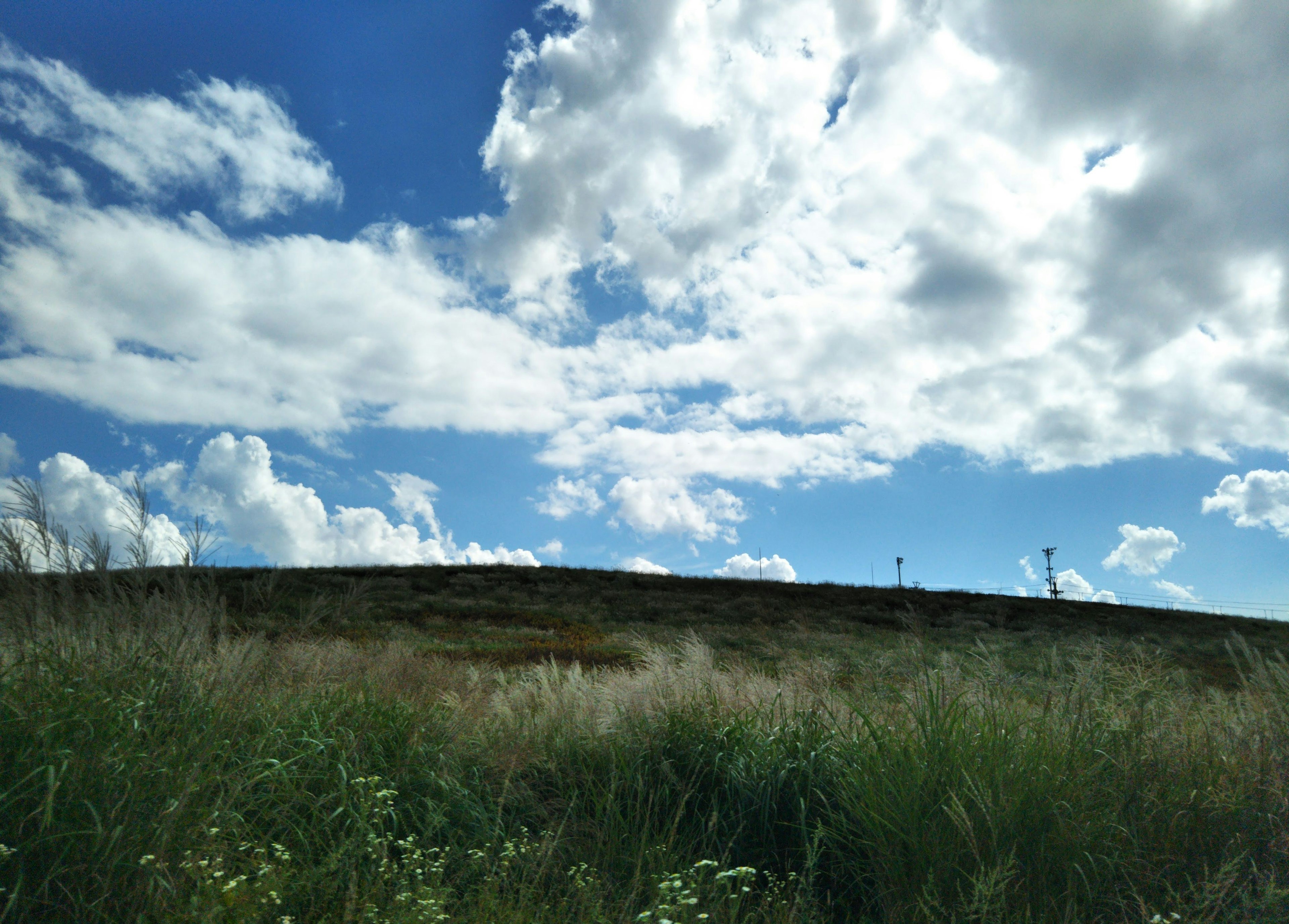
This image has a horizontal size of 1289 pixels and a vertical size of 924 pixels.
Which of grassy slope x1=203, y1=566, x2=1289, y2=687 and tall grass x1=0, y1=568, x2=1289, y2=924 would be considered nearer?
tall grass x1=0, y1=568, x2=1289, y2=924

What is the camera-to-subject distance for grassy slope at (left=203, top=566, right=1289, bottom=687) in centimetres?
1564

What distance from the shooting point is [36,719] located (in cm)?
352

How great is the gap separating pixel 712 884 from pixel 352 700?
330 cm

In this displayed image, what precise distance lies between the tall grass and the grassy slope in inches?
290

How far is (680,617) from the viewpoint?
859 inches

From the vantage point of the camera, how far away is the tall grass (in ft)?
10.7

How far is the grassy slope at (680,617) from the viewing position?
1564cm

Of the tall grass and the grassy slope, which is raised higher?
the grassy slope

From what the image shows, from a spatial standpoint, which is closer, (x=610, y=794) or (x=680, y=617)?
(x=610, y=794)

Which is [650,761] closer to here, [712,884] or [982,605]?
[712,884]

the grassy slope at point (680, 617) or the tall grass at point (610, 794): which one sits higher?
the grassy slope at point (680, 617)

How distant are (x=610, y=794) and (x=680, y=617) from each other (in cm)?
1752

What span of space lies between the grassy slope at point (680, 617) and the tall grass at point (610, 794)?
738cm

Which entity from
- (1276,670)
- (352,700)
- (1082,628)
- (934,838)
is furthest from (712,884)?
(1082,628)
